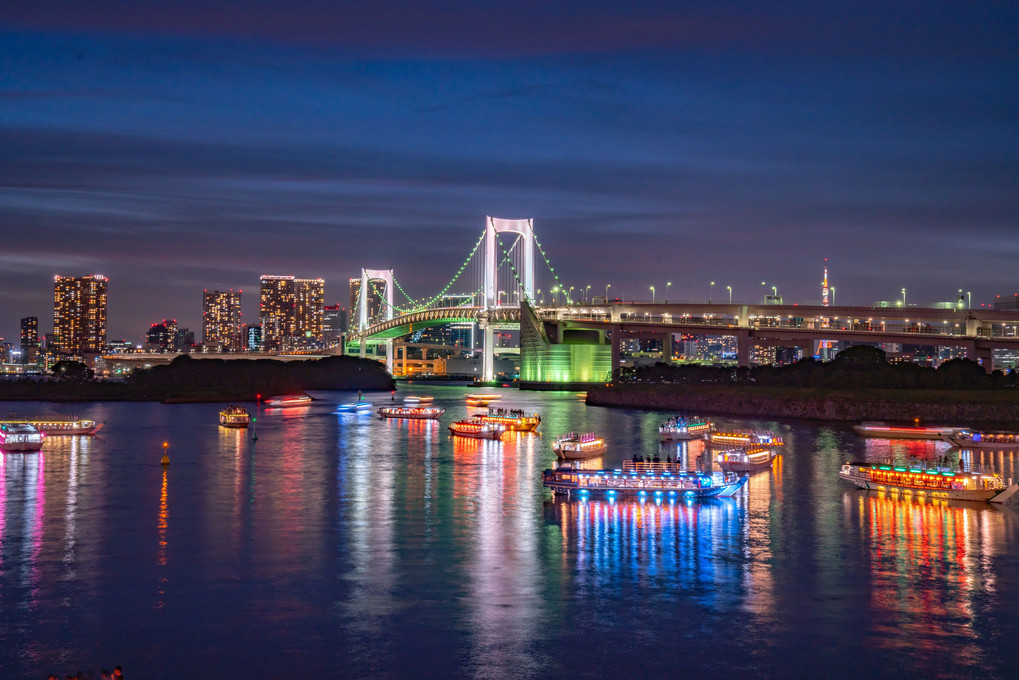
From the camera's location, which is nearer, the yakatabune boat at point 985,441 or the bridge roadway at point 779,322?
the yakatabune boat at point 985,441

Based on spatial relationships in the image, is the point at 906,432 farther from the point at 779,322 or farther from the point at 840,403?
the point at 779,322

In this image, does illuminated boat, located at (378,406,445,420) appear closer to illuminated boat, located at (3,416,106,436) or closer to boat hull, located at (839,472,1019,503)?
illuminated boat, located at (3,416,106,436)

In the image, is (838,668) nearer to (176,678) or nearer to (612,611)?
(612,611)

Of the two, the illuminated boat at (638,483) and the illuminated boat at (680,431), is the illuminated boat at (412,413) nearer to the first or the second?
the illuminated boat at (680,431)

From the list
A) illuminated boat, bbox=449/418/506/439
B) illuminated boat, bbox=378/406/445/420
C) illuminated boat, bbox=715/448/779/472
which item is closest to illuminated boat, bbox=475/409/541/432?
illuminated boat, bbox=449/418/506/439

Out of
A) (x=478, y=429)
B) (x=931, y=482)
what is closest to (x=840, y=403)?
(x=478, y=429)

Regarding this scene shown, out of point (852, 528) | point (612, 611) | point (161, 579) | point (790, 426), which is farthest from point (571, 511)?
point (790, 426)

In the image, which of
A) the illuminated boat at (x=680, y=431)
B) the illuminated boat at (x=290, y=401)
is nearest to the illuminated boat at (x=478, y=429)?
the illuminated boat at (x=680, y=431)
